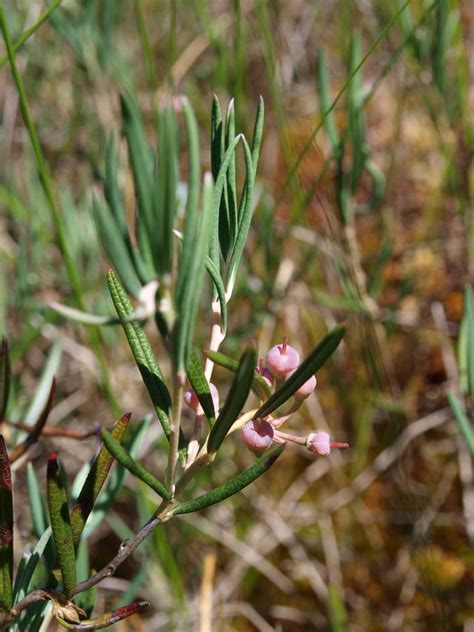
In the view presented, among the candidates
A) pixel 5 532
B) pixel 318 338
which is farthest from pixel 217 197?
pixel 318 338

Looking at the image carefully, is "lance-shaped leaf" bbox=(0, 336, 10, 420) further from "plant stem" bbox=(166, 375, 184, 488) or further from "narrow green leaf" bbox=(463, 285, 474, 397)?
"narrow green leaf" bbox=(463, 285, 474, 397)

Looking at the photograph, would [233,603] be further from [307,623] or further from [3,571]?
[3,571]

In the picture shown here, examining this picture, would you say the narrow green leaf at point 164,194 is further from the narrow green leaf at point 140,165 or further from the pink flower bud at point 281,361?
the pink flower bud at point 281,361

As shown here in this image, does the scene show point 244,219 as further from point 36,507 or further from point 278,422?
point 36,507

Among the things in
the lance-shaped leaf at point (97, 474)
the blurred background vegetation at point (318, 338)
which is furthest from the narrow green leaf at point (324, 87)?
the lance-shaped leaf at point (97, 474)

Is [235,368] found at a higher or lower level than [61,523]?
higher

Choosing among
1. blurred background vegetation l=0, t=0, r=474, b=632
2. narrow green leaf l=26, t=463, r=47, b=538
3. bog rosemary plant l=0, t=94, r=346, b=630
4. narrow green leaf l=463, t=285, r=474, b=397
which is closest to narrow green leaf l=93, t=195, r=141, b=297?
bog rosemary plant l=0, t=94, r=346, b=630

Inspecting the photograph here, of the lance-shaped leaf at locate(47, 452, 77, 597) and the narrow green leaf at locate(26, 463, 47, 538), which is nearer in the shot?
the lance-shaped leaf at locate(47, 452, 77, 597)
